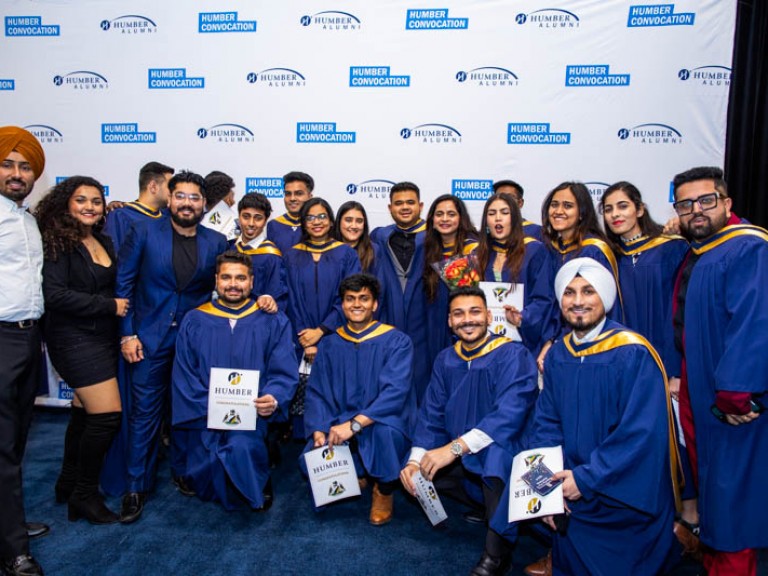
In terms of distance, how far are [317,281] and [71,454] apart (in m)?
2.05

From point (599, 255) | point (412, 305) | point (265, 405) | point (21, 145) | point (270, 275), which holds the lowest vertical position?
point (265, 405)

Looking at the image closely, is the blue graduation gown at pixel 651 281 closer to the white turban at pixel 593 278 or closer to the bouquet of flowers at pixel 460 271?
the white turban at pixel 593 278

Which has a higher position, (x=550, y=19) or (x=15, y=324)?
(x=550, y=19)

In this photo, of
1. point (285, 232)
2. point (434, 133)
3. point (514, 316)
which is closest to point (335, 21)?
point (434, 133)

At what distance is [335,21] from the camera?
573 cm

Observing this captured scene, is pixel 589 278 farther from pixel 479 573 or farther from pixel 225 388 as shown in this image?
pixel 225 388

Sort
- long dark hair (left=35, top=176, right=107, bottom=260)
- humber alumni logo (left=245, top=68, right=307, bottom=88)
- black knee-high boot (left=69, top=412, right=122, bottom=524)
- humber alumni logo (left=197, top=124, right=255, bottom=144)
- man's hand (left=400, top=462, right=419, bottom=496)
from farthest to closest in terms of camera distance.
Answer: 1. humber alumni logo (left=197, top=124, right=255, bottom=144)
2. humber alumni logo (left=245, top=68, right=307, bottom=88)
3. black knee-high boot (left=69, top=412, right=122, bottom=524)
4. long dark hair (left=35, top=176, right=107, bottom=260)
5. man's hand (left=400, top=462, right=419, bottom=496)

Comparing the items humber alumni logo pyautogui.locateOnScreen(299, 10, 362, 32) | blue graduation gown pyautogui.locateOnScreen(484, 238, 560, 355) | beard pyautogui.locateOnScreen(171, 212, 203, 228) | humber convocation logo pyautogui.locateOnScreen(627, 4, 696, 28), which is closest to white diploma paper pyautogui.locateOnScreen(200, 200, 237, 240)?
beard pyautogui.locateOnScreen(171, 212, 203, 228)

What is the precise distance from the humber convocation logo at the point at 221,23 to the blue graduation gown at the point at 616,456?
490 cm

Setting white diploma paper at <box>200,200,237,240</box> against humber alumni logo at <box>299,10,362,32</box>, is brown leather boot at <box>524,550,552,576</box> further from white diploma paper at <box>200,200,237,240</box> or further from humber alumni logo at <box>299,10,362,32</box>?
humber alumni logo at <box>299,10,362,32</box>

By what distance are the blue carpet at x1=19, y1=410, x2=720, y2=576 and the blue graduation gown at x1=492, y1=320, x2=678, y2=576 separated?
1.67 ft

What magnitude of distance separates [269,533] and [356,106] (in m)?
4.16

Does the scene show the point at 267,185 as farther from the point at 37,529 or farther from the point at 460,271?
the point at 37,529

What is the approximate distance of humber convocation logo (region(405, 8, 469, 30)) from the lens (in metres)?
5.58
